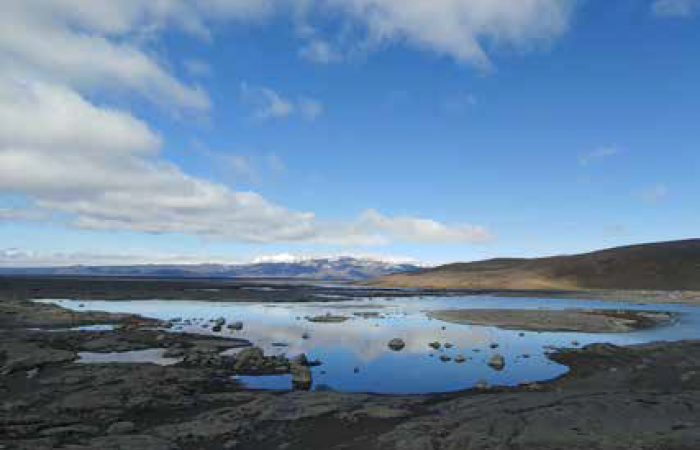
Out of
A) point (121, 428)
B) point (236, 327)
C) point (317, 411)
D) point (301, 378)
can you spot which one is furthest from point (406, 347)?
point (121, 428)

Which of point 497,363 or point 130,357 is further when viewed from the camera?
point 130,357

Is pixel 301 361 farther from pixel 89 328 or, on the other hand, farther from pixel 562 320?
pixel 562 320

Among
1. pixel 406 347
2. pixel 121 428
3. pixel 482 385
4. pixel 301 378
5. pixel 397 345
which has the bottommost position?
pixel 121 428

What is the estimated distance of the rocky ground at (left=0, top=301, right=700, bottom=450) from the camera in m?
18.7

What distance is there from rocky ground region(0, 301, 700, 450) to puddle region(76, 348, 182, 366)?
2.03m

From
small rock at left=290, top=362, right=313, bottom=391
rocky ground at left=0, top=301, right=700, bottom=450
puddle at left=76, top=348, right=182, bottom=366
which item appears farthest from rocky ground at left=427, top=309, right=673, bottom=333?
puddle at left=76, top=348, right=182, bottom=366

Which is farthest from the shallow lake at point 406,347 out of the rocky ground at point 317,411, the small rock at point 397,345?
the rocky ground at point 317,411

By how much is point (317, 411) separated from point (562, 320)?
53.2 meters

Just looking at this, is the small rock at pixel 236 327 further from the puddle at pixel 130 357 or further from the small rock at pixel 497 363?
the small rock at pixel 497 363

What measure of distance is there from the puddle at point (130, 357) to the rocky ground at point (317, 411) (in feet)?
6.67

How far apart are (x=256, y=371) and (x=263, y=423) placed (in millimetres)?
11951

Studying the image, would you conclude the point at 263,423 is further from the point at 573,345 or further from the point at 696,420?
the point at 573,345

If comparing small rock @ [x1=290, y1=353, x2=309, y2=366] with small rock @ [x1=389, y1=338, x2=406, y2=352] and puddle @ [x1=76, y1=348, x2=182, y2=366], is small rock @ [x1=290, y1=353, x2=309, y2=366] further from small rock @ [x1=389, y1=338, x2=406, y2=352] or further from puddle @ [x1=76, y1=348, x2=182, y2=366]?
small rock @ [x1=389, y1=338, x2=406, y2=352]

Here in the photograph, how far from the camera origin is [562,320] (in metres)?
67.1
